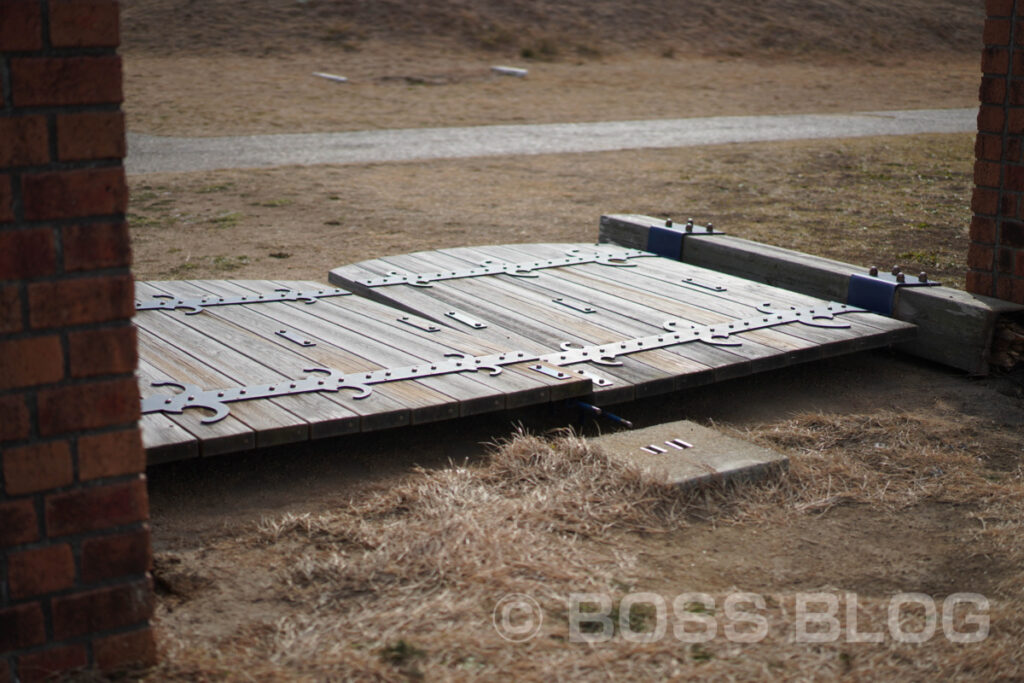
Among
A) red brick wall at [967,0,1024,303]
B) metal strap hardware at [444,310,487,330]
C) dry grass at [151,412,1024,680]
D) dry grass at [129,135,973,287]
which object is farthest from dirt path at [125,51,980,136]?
dry grass at [151,412,1024,680]

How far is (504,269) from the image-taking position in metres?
5.65

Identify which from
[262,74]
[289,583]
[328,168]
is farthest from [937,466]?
[262,74]

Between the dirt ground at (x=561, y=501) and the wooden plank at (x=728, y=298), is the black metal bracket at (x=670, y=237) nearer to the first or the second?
the wooden plank at (x=728, y=298)

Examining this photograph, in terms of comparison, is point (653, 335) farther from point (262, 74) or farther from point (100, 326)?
point (262, 74)

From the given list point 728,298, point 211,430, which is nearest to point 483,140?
point 728,298

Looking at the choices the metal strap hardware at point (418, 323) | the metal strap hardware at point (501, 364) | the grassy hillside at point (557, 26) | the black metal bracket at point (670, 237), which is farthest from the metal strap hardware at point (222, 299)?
the grassy hillside at point (557, 26)

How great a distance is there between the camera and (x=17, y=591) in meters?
2.20

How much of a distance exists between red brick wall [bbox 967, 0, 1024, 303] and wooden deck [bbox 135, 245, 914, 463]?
0.58 metres

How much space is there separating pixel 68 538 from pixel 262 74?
706 inches

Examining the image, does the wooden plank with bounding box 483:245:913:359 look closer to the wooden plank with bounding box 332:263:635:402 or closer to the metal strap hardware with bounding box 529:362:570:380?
the wooden plank with bounding box 332:263:635:402

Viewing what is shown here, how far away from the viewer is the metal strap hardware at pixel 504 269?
5.37 metres

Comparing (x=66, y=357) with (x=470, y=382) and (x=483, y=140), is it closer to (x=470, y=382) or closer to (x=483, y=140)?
(x=470, y=382)

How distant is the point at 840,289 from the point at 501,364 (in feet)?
Result: 6.56

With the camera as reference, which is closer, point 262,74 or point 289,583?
point 289,583
